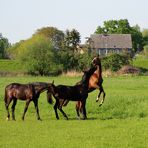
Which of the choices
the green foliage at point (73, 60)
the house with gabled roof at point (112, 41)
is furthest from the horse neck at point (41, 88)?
the house with gabled roof at point (112, 41)

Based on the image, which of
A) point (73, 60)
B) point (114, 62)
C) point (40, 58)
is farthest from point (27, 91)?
point (40, 58)

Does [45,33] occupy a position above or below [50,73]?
above

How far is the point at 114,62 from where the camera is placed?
247 feet

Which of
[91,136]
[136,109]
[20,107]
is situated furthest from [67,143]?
[20,107]

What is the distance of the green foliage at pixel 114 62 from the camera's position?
74838 millimetres

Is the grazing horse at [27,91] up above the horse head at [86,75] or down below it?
below

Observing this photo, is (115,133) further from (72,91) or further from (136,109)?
(136,109)

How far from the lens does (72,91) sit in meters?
22.0

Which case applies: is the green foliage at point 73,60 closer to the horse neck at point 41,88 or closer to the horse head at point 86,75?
the horse head at point 86,75

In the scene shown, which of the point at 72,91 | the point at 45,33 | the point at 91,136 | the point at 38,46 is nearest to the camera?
the point at 91,136

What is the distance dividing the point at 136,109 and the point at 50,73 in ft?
174

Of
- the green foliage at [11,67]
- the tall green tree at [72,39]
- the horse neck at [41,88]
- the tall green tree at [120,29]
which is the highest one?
the tall green tree at [120,29]

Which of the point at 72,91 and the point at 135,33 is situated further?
the point at 135,33

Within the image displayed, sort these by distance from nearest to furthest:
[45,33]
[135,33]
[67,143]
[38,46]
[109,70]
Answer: [67,143], [109,70], [38,46], [45,33], [135,33]
